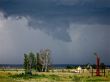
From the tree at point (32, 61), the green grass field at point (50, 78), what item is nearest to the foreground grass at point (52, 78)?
the green grass field at point (50, 78)

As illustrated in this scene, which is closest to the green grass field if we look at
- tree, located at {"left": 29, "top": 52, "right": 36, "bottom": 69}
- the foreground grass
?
the foreground grass

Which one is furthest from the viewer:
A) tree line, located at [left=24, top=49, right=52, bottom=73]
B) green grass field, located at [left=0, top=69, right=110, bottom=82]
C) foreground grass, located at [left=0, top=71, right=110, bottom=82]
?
tree line, located at [left=24, top=49, right=52, bottom=73]

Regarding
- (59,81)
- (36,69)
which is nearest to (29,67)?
(36,69)

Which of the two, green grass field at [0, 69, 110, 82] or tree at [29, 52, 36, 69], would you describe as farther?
tree at [29, 52, 36, 69]

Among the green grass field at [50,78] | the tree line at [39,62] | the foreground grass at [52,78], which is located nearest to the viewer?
the foreground grass at [52,78]

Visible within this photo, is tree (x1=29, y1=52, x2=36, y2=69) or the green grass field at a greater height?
tree (x1=29, y1=52, x2=36, y2=69)

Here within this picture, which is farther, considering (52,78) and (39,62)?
(39,62)

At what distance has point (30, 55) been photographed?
11644 centimetres

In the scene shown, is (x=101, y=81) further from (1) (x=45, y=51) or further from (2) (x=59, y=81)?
(1) (x=45, y=51)

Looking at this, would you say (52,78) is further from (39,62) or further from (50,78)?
(39,62)

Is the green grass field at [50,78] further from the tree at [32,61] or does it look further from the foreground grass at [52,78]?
the tree at [32,61]

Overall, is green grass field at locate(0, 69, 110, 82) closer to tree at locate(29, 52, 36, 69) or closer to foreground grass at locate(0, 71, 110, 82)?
foreground grass at locate(0, 71, 110, 82)

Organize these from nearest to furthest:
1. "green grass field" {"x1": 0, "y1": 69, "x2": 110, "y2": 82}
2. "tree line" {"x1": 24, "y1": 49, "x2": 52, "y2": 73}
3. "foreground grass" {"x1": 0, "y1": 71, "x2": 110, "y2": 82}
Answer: "foreground grass" {"x1": 0, "y1": 71, "x2": 110, "y2": 82} → "green grass field" {"x1": 0, "y1": 69, "x2": 110, "y2": 82} → "tree line" {"x1": 24, "y1": 49, "x2": 52, "y2": 73}

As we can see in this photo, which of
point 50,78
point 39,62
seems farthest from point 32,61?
Answer: point 50,78
